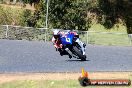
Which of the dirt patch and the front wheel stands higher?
the front wheel

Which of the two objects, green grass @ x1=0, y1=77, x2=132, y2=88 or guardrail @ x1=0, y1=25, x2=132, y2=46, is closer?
green grass @ x1=0, y1=77, x2=132, y2=88

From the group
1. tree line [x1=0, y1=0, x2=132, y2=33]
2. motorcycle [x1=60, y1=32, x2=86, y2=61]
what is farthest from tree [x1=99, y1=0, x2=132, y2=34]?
motorcycle [x1=60, y1=32, x2=86, y2=61]

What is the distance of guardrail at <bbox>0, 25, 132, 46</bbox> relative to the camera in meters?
34.4

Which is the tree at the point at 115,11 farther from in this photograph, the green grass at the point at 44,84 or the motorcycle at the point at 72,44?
the green grass at the point at 44,84

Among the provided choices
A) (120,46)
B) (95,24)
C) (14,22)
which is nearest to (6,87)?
(120,46)

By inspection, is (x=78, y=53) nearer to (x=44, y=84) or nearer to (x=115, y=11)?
(x=44, y=84)

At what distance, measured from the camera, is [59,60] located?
68.8 ft

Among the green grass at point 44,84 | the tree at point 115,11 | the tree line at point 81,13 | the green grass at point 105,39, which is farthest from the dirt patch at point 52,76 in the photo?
the tree at point 115,11

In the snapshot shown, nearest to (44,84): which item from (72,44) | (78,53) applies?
(72,44)

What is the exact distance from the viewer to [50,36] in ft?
116

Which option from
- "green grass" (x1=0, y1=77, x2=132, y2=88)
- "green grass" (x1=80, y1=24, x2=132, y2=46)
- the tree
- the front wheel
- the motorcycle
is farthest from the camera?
the tree

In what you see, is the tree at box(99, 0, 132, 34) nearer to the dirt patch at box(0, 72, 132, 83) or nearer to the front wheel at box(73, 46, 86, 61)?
the front wheel at box(73, 46, 86, 61)

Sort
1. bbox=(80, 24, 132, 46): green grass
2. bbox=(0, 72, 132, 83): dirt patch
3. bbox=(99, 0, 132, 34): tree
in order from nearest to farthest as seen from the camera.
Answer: bbox=(0, 72, 132, 83): dirt patch, bbox=(80, 24, 132, 46): green grass, bbox=(99, 0, 132, 34): tree

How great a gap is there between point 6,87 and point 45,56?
Answer: 1036 centimetres
